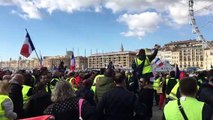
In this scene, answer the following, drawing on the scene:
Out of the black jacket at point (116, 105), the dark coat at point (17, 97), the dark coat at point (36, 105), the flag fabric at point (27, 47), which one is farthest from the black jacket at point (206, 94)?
the flag fabric at point (27, 47)

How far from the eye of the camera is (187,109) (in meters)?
4.36

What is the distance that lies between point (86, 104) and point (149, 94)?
6654 mm

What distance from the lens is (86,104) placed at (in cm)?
527

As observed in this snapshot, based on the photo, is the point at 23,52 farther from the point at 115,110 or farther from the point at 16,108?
the point at 115,110

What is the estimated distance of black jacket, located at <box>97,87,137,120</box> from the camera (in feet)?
21.0

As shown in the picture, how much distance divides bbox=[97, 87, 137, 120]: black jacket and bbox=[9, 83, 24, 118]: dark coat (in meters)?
1.94

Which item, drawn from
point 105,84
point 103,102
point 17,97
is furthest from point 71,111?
point 105,84

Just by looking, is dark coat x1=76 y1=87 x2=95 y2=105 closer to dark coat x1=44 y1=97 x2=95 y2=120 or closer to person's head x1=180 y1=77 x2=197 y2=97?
dark coat x1=44 y1=97 x2=95 y2=120

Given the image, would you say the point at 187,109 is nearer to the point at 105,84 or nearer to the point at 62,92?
the point at 62,92

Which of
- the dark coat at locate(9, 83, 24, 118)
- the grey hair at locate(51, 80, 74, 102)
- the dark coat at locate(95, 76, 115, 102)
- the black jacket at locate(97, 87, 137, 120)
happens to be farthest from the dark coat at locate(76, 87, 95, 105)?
the grey hair at locate(51, 80, 74, 102)

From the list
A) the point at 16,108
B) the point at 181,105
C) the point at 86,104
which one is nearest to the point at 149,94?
the point at 16,108

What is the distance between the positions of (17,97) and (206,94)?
353 centimetres

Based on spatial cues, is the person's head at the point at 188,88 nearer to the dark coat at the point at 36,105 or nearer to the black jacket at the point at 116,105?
the black jacket at the point at 116,105

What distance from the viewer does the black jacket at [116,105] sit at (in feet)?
21.0
